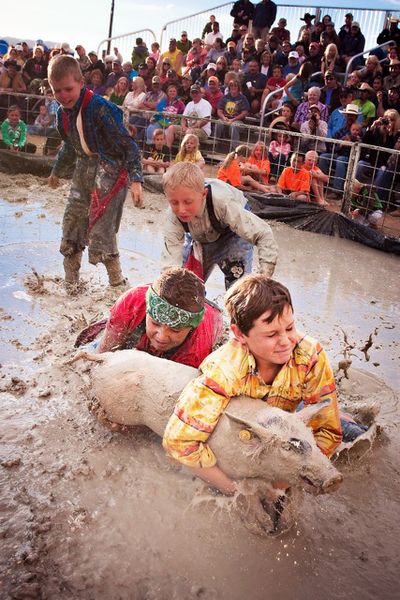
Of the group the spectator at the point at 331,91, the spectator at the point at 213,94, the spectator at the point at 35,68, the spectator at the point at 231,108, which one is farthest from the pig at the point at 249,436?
the spectator at the point at 35,68

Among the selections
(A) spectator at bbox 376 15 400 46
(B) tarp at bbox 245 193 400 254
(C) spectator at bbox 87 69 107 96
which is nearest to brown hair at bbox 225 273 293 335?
(B) tarp at bbox 245 193 400 254

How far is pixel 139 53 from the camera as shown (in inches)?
577

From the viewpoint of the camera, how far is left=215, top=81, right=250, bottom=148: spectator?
10.6 metres

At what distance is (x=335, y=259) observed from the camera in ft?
22.2

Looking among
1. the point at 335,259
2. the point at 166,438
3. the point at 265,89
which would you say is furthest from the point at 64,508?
the point at 265,89

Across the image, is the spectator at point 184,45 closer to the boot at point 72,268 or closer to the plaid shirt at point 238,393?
the boot at point 72,268

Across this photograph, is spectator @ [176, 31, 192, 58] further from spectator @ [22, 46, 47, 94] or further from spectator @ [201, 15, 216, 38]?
spectator @ [22, 46, 47, 94]

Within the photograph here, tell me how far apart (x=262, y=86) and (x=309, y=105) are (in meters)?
2.07

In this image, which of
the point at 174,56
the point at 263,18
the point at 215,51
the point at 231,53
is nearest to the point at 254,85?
the point at 231,53

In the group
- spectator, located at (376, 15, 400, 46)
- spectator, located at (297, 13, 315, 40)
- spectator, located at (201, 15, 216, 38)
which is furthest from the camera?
spectator, located at (201, 15, 216, 38)

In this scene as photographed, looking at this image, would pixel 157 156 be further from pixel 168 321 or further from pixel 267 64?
pixel 168 321

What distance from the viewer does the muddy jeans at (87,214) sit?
15.2 feet

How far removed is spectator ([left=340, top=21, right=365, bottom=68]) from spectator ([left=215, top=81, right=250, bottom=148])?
2.19 metres

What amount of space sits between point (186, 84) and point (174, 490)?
34.0 feet
